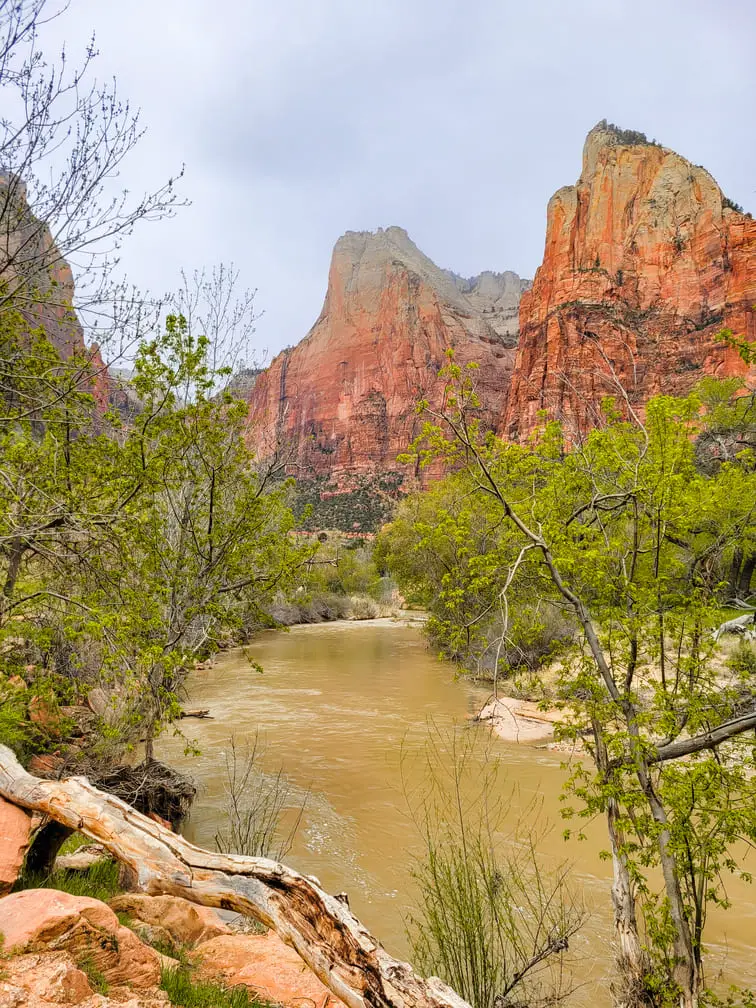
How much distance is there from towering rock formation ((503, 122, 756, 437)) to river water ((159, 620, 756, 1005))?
46.2 meters

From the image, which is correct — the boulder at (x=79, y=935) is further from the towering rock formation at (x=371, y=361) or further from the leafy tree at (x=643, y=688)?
the towering rock formation at (x=371, y=361)

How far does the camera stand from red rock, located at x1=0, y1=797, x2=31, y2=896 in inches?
130

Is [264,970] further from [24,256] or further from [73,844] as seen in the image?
[24,256]

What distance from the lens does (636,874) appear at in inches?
142

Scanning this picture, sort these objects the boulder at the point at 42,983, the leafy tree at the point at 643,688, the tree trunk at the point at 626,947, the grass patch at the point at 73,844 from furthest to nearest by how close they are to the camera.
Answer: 1. the grass patch at the point at 73,844
2. the tree trunk at the point at 626,947
3. the leafy tree at the point at 643,688
4. the boulder at the point at 42,983

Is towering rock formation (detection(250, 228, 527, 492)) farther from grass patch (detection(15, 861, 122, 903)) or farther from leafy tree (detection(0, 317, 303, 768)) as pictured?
grass patch (detection(15, 861, 122, 903))

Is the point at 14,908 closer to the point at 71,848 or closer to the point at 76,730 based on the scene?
the point at 71,848

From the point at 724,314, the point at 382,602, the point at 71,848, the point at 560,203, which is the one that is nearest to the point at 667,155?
the point at 560,203

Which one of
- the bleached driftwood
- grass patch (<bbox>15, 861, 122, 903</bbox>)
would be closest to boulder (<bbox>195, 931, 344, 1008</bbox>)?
grass patch (<bbox>15, 861, 122, 903</bbox>)

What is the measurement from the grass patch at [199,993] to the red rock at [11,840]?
1127mm

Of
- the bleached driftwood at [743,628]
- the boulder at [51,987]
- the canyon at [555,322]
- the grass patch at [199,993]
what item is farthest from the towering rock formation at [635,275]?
the boulder at [51,987]

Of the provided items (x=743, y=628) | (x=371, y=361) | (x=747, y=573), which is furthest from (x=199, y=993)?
(x=371, y=361)

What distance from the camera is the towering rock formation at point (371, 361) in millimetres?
105875

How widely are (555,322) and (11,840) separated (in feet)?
258
